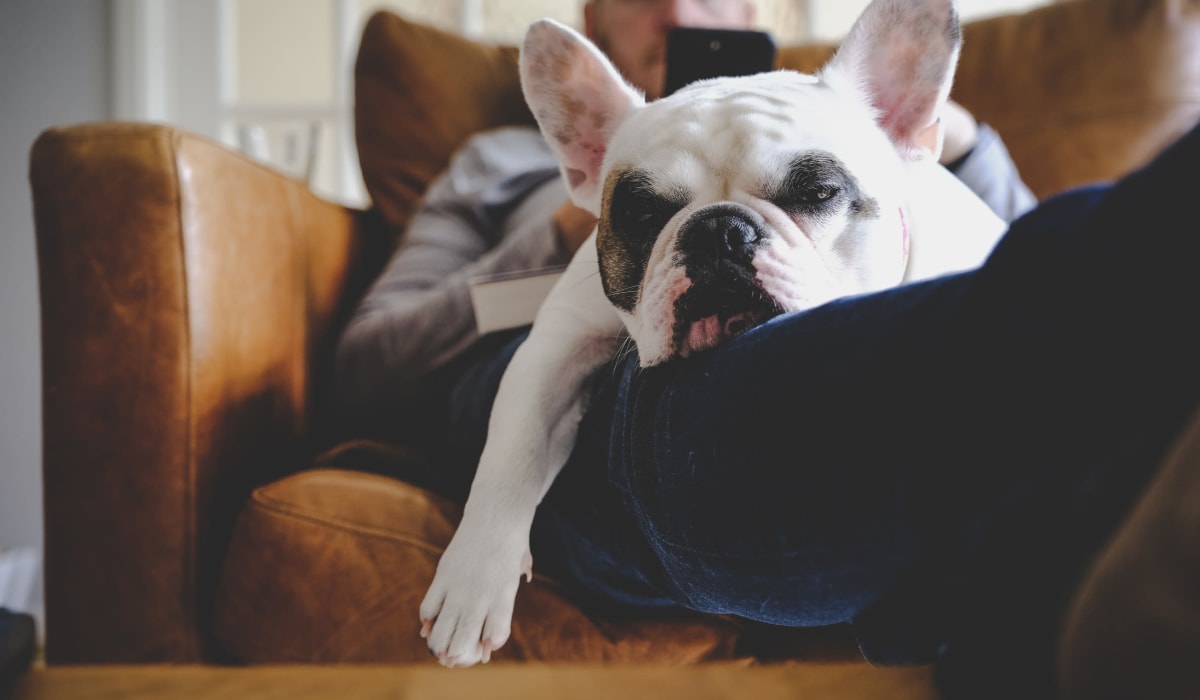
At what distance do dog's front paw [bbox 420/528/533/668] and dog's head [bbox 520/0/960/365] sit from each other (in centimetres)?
21

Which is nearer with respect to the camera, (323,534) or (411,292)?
(323,534)

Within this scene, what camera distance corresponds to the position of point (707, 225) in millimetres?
622

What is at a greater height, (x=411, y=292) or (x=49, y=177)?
(x=49, y=177)

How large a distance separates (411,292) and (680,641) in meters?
0.63

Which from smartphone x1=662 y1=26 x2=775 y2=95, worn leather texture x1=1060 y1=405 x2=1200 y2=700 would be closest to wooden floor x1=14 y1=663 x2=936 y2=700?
worn leather texture x1=1060 y1=405 x2=1200 y2=700

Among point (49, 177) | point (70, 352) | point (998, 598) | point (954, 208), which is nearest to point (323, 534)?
point (70, 352)

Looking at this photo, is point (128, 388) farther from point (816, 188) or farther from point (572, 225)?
point (816, 188)

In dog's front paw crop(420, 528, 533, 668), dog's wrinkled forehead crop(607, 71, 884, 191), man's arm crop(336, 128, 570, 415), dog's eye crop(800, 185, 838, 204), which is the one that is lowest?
dog's front paw crop(420, 528, 533, 668)

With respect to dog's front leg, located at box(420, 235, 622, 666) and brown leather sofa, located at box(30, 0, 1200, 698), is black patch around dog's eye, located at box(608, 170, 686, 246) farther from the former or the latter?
brown leather sofa, located at box(30, 0, 1200, 698)

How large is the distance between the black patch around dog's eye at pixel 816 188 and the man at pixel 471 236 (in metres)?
0.36

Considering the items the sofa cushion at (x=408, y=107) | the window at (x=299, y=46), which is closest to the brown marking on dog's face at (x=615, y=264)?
the sofa cushion at (x=408, y=107)

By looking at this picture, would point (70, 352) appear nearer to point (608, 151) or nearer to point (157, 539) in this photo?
point (157, 539)

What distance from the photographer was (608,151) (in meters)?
0.81

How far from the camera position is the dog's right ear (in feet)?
2.60
